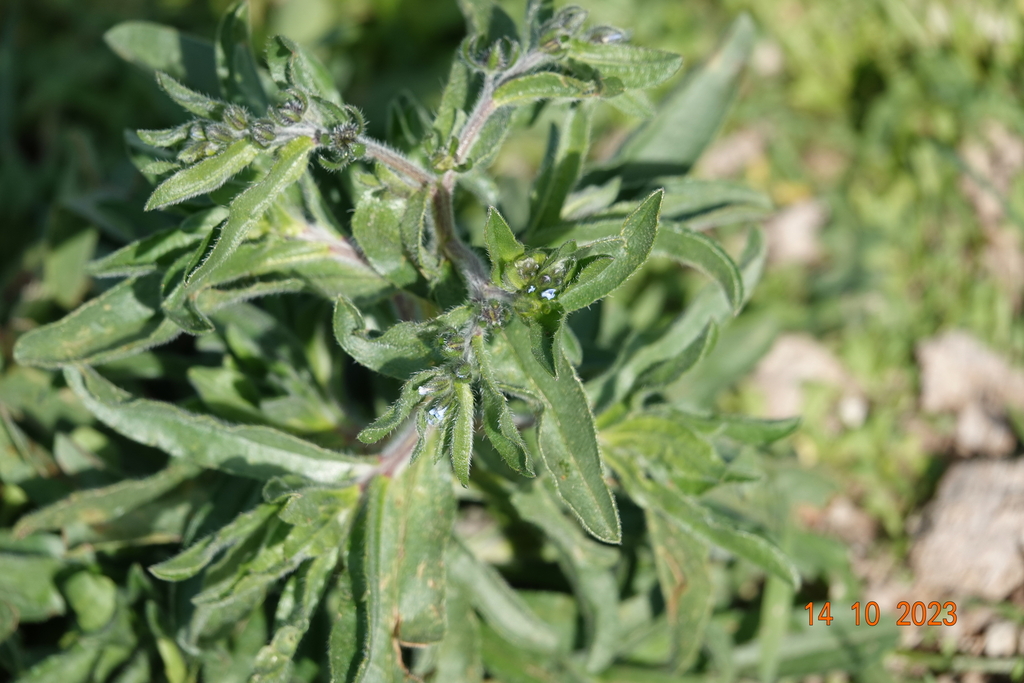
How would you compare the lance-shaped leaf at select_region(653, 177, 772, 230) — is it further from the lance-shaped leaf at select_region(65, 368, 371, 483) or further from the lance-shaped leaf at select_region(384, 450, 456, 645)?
the lance-shaped leaf at select_region(65, 368, 371, 483)

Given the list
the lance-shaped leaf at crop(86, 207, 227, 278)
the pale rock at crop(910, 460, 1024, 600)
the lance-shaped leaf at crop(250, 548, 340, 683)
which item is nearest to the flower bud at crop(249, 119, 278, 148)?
the lance-shaped leaf at crop(86, 207, 227, 278)

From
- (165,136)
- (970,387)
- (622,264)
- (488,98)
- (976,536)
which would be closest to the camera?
(622,264)

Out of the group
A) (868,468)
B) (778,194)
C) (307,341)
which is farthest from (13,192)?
(868,468)

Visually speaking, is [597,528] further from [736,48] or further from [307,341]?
[736,48]

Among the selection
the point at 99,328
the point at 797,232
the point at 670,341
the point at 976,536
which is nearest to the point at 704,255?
the point at 670,341

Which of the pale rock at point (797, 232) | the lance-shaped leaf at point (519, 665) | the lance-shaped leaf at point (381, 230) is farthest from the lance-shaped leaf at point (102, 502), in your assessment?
the pale rock at point (797, 232)

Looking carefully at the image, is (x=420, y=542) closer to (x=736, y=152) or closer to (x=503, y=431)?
(x=503, y=431)
